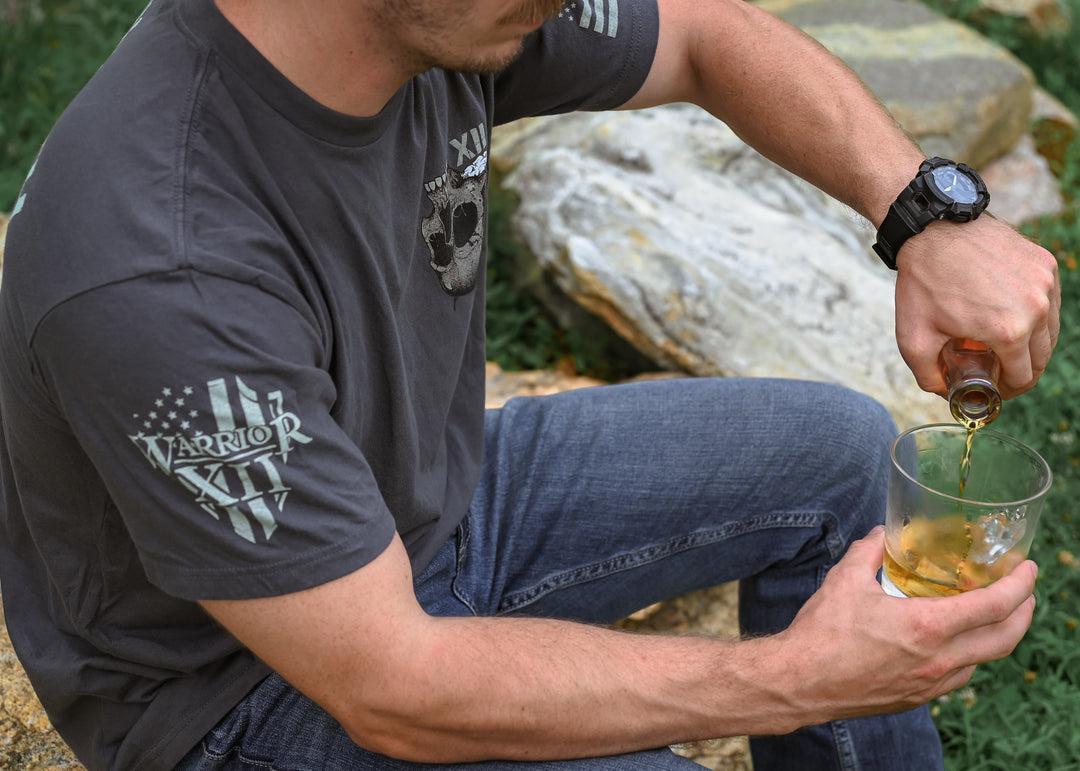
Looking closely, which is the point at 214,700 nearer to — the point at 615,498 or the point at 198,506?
the point at 198,506

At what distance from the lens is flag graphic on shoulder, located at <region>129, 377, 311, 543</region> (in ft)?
4.37

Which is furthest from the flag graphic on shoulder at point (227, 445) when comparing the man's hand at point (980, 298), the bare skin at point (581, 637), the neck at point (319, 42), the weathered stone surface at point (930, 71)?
the weathered stone surface at point (930, 71)

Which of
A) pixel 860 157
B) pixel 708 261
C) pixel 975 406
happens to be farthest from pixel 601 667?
pixel 708 261

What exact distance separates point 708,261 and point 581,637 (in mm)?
2190

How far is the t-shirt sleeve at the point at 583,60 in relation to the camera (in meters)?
2.20

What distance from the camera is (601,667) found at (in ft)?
5.42

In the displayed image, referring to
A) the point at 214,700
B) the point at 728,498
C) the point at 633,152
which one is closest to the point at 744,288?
the point at 633,152

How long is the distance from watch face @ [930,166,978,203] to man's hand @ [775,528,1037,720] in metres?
0.63

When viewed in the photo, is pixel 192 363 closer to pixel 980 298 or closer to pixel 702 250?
pixel 980 298

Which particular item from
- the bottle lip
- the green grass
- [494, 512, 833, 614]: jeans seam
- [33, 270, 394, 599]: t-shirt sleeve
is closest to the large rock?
the green grass

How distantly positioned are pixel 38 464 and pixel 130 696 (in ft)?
1.45

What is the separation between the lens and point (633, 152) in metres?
4.08

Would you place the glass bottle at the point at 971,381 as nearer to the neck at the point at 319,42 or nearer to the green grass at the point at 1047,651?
the neck at the point at 319,42

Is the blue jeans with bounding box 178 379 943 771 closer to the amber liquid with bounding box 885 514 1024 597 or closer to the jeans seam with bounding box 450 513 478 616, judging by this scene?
the jeans seam with bounding box 450 513 478 616
